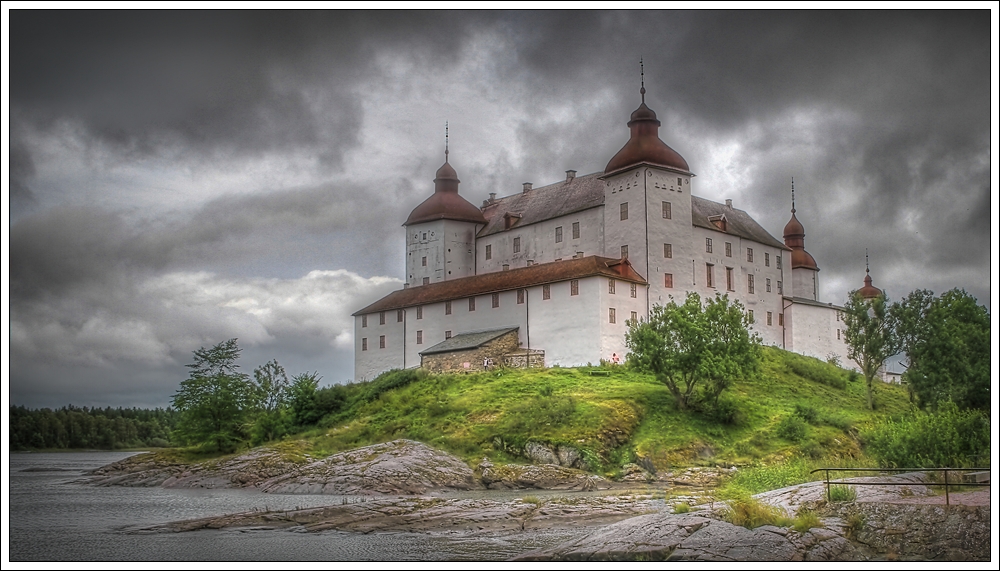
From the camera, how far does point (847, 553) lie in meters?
18.1

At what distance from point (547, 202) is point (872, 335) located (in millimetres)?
23667

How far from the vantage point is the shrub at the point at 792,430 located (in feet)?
139

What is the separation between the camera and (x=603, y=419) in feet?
139

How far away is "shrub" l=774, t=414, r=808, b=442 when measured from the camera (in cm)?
4244

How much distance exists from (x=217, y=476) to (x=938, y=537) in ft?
106

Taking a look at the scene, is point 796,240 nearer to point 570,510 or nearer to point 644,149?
point 644,149

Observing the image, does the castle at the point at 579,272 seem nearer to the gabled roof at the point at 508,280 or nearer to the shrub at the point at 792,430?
the gabled roof at the point at 508,280

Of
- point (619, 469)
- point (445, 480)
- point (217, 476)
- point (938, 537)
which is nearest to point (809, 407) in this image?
point (619, 469)

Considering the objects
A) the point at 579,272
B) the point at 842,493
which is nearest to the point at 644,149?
the point at 579,272

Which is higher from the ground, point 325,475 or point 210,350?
Answer: point 210,350

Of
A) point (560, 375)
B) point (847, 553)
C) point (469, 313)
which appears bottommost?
point (847, 553)

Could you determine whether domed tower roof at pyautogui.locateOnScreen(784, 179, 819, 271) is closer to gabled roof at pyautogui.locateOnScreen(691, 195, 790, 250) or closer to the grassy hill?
gabled roof at pyautogui.locateOnScreen(691, 195, 790, 250)

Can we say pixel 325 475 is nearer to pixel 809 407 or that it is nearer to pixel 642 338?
pixel 642 338

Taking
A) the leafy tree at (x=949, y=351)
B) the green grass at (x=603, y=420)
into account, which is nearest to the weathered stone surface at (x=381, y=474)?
the green grass at (x=603, y=420)
